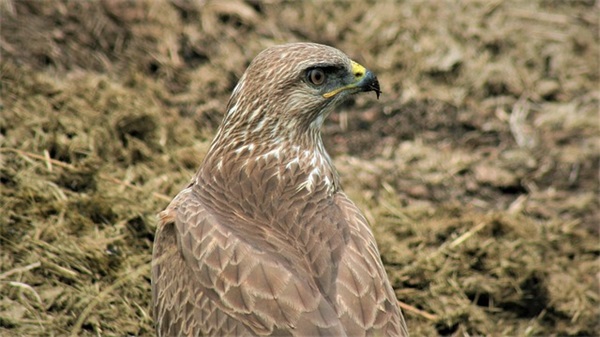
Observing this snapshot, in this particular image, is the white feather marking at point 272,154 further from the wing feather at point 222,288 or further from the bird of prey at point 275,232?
the wing feather at point 222,288

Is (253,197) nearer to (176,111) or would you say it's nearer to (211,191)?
(211,191)

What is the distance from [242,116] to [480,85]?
400 centimetres

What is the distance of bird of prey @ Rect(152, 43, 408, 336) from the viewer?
13.3ft

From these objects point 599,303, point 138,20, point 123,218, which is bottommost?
point 599,303

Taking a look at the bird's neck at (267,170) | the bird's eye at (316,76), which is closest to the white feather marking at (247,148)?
the bird's neck at (267,170)

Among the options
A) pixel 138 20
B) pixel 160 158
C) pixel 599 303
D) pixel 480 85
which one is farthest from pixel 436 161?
pixel 138 20

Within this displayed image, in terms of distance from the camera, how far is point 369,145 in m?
7.58

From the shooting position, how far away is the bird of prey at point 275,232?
159 inches

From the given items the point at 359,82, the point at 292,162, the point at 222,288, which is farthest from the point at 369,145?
the point at 222,288

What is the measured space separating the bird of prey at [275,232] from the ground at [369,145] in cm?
43

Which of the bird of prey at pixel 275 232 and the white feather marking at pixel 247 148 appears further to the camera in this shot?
the white feather marking at pixel 247 148

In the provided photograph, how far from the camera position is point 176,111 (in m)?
7.23

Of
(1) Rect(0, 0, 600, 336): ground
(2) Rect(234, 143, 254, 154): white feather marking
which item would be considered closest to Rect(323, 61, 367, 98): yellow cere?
(2) Rect(234, 143, 254, 154): white feather marking

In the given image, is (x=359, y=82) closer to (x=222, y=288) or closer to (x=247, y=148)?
(x=247, y=148)
